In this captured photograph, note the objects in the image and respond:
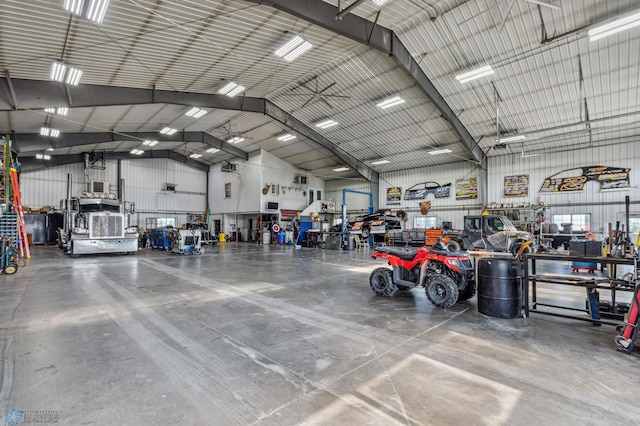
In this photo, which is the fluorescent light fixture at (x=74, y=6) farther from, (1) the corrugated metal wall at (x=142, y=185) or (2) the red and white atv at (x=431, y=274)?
(1) the corrugated metal wall at (x=142, y=185)

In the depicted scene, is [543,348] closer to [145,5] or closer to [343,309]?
[343,309]

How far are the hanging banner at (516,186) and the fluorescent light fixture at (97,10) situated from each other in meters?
18.4

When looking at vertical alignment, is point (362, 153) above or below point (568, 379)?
above

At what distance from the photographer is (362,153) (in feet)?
62.8

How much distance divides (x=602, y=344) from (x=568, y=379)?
1.31 m

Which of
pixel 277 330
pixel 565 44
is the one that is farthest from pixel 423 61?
pixel 277 330

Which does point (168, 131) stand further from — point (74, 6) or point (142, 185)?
point (74, 6)

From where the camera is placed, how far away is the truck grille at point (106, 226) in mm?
11711

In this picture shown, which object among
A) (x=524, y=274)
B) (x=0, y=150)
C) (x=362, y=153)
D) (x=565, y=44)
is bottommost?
(x=524, y=274)

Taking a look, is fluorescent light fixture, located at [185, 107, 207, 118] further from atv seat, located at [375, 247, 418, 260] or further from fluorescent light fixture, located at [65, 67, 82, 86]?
atv seat, located at [375, 247, 418, 260]

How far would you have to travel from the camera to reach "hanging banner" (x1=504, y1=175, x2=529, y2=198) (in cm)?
1598

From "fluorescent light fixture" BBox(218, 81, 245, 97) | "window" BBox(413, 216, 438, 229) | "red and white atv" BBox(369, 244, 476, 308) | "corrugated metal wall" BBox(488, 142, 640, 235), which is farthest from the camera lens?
"window" BBox(413, 216, 438, 229)

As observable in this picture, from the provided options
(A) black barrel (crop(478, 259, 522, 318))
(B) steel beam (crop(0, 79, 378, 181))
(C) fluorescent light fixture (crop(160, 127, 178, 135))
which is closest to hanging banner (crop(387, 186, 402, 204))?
(B) steel beam (crop(0, 79, 378, 181))

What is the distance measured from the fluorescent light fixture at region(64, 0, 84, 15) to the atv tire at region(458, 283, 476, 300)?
9.10 meters
